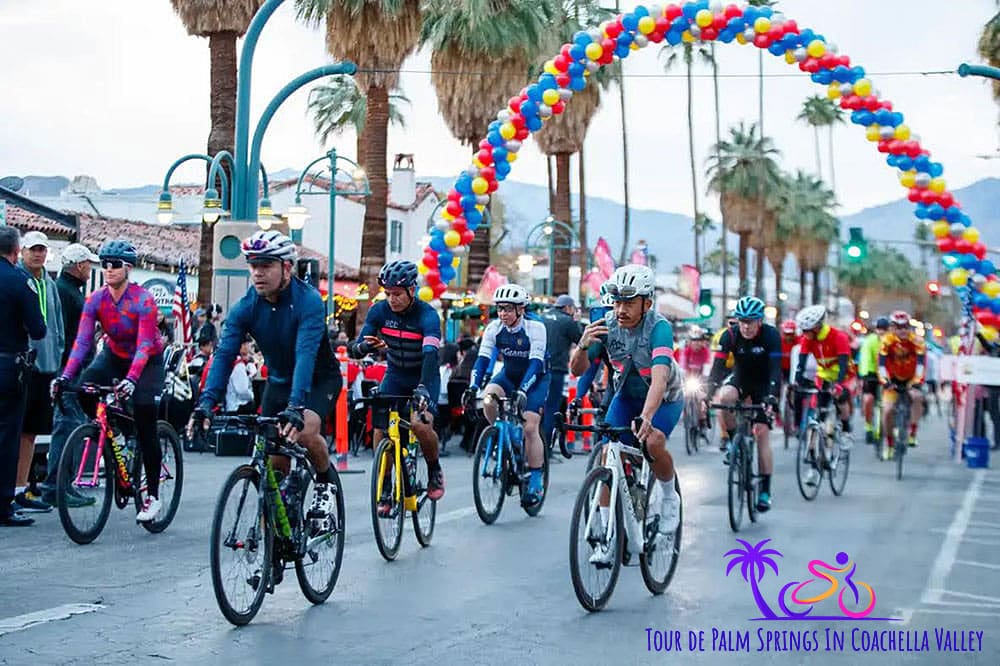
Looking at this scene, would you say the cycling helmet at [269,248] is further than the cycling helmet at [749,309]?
No

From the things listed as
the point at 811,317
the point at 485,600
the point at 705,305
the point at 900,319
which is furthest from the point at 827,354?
the point at 705,305

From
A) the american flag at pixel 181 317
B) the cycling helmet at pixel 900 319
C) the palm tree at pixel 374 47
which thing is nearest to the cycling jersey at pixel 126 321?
the cycling helmet at pixel 900 319

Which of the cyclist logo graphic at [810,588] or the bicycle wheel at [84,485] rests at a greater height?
the bicycle wheel at [84,485]

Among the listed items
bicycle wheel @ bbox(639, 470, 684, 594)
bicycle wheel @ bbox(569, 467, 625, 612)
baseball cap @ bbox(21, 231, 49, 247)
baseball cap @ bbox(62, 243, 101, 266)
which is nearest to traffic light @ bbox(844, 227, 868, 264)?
baseball cap @ bbox(62, 243, 101, 266)

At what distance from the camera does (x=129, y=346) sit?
10.7 m

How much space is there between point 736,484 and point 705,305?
106ft

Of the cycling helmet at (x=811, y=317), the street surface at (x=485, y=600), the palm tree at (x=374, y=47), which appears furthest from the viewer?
the palm tree at (x=374, y=47)

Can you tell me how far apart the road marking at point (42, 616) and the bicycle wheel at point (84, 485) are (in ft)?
6.77

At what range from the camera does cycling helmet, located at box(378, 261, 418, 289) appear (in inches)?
397

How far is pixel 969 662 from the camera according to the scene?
A: 7.10 meters

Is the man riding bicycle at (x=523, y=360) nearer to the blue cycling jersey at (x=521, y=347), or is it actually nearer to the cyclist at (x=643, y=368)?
the blue cycling jersey at (x=521, y=347)

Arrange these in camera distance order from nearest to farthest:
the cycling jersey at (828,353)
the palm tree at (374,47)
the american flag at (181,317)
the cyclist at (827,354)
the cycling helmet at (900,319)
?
the cyclist at (827,354)
the cycling jersey at (828,353)
the cycling helmet at (900,319)
the american flag at (181,317)
the palm tree at (374,47)

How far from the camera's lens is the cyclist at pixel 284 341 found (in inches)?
304

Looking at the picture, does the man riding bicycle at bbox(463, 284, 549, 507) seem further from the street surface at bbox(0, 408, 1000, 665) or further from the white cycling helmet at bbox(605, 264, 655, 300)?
the white cycling helmet at bbox(605, 264, 655, 300)
